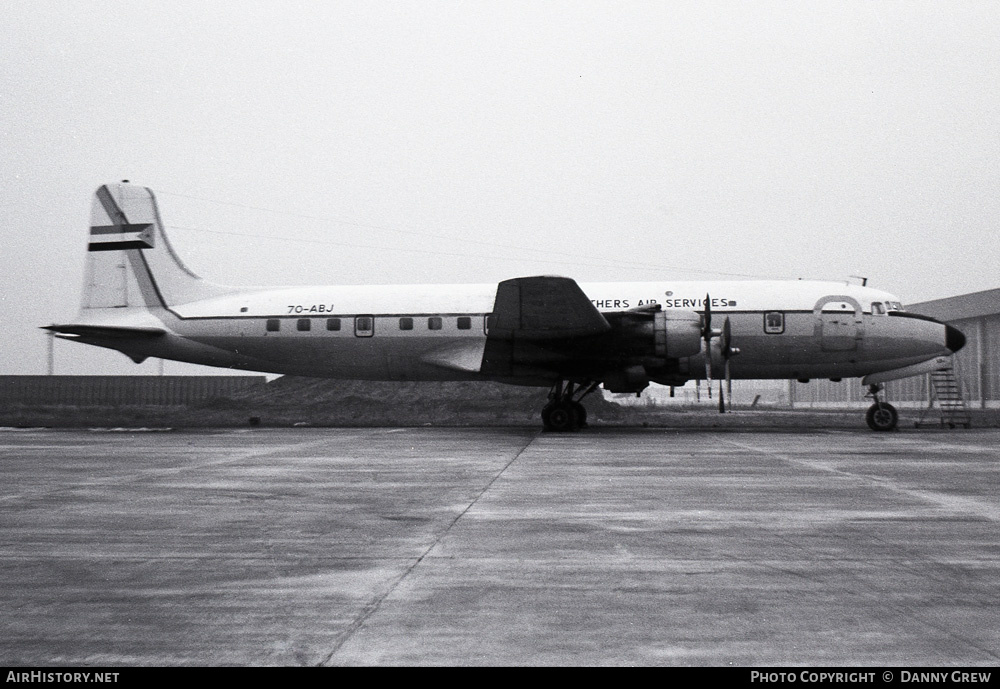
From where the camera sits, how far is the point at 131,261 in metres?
25.1

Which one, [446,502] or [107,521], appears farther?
[446,502]

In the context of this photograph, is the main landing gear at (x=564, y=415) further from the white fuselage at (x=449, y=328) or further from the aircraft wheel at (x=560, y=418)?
the white fuselage at (x=449, y=328)

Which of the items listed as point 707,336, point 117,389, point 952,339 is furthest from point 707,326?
point 117,389

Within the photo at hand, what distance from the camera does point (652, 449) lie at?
15930 mm

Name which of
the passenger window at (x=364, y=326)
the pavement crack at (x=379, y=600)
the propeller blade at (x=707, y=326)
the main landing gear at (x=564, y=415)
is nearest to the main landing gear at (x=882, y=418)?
the propeller blade at (x=707, y=326)

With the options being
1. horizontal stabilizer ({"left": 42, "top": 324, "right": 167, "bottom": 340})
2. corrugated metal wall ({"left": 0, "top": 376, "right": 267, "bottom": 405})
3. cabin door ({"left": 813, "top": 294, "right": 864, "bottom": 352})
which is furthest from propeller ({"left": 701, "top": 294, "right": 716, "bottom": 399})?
corrugated metal wall ({"left": 0, "top": 376, "right": 267, "bottom": 405})

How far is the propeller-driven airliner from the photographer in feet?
68.6

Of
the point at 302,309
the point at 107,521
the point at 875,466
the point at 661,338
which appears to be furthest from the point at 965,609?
the point at 302,309

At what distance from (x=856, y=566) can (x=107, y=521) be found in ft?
20.4

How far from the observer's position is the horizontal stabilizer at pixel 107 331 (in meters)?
23.4

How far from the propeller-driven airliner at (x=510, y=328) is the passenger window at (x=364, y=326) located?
34mm

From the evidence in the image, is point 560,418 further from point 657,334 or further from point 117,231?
point 117,231

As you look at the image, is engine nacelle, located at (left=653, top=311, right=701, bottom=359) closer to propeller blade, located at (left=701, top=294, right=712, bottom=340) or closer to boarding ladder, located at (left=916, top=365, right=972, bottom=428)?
propeller blade, located at (left=701, top=294, right=712, bottom=340)
